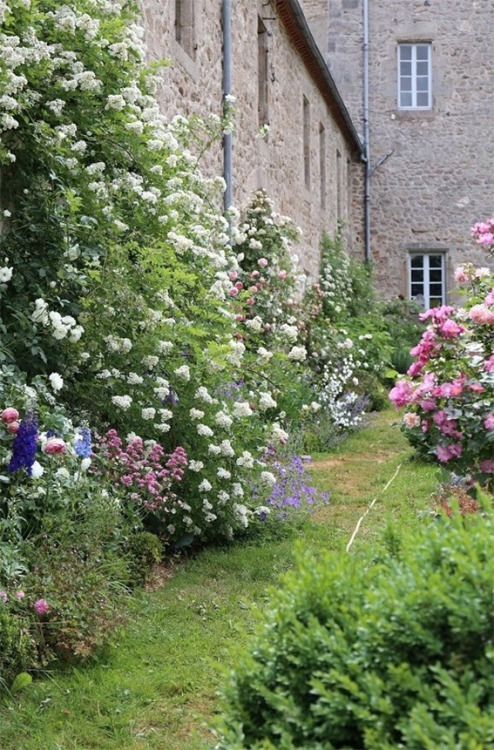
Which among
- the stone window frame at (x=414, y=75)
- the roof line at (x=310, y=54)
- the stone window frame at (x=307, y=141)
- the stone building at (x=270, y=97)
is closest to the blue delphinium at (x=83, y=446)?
the stone building at (x=270, y=97)

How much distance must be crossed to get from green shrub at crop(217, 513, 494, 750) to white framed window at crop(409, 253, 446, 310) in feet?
60.5

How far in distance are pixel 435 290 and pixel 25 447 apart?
17.2m

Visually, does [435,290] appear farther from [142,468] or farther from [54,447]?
[54,447]

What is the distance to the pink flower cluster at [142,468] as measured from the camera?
15.2ft

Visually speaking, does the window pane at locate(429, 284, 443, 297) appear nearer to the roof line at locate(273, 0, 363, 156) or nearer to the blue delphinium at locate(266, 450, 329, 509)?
the roof line at locate(273, 0, 363, 156)

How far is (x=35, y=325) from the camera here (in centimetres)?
461

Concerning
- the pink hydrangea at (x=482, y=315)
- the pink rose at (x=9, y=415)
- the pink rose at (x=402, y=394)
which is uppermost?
the pink hydrangea at (x=482, y=315)

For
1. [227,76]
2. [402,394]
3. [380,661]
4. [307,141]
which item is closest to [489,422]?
[402,394]

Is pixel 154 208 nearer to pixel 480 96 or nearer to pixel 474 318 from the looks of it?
pixel 474 318

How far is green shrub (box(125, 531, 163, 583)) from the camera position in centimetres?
466

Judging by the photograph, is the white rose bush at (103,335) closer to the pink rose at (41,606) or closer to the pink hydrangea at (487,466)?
the pink rose at (41,606)

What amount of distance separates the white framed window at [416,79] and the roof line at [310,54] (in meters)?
2.15

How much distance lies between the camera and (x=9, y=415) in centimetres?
379

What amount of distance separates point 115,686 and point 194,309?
243 centimetres
